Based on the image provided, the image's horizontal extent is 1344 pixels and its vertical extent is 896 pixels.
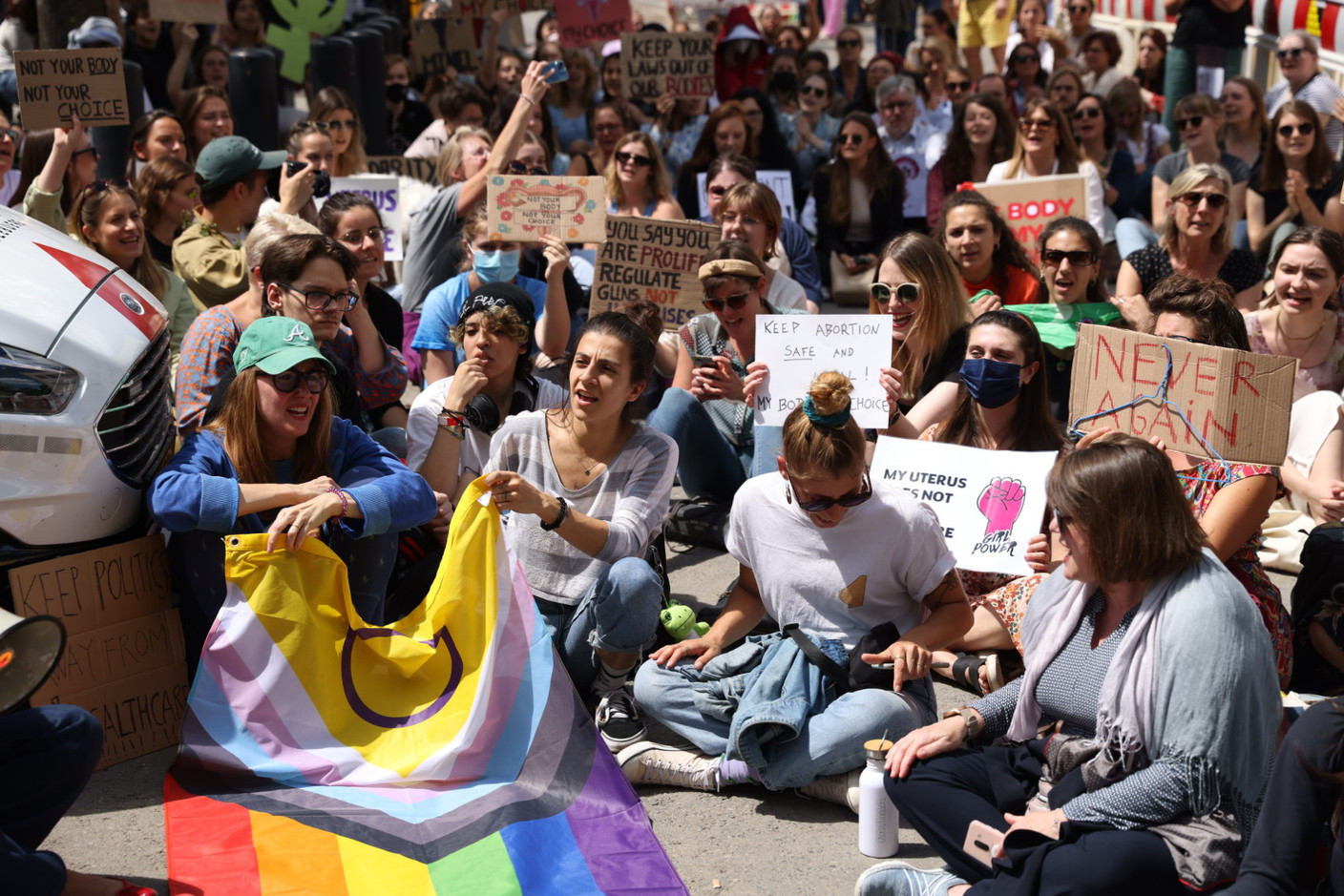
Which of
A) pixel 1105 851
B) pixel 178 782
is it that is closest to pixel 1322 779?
pixel 1105 851

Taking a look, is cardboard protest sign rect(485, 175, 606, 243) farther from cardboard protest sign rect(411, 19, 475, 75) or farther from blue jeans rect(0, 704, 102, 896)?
cardboard protest sign rect(411, 19, 475, 75)

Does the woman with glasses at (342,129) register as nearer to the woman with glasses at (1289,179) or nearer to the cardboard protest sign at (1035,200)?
the cardboard protest sign at (1035,200)

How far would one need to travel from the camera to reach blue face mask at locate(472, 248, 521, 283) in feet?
23.1

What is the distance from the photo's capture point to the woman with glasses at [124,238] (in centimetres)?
612

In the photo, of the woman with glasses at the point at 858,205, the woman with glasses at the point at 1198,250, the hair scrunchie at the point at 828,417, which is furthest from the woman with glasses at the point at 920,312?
the woman with glasses at the point at 858,205

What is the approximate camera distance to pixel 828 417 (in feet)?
13.6

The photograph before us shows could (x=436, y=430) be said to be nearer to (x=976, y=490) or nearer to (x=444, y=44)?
(x=976, y=490)

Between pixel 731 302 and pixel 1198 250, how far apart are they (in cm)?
266

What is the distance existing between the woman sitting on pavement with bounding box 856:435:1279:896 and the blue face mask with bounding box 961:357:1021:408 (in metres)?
1.58

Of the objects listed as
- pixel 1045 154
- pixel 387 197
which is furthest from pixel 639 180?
pixel 1045 154

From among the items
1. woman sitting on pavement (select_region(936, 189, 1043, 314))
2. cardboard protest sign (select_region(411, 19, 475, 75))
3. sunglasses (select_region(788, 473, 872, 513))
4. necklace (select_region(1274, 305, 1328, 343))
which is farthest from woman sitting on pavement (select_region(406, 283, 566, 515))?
cardboard protest sign (select_region(411, 19, 475, 75))

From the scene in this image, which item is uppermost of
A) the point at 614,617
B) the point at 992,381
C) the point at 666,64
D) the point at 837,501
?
the point at 666,64

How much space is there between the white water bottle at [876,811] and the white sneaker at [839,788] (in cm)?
17

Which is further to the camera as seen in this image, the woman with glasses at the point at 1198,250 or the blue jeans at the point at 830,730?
the woman with glasses at the point at 1198,250
